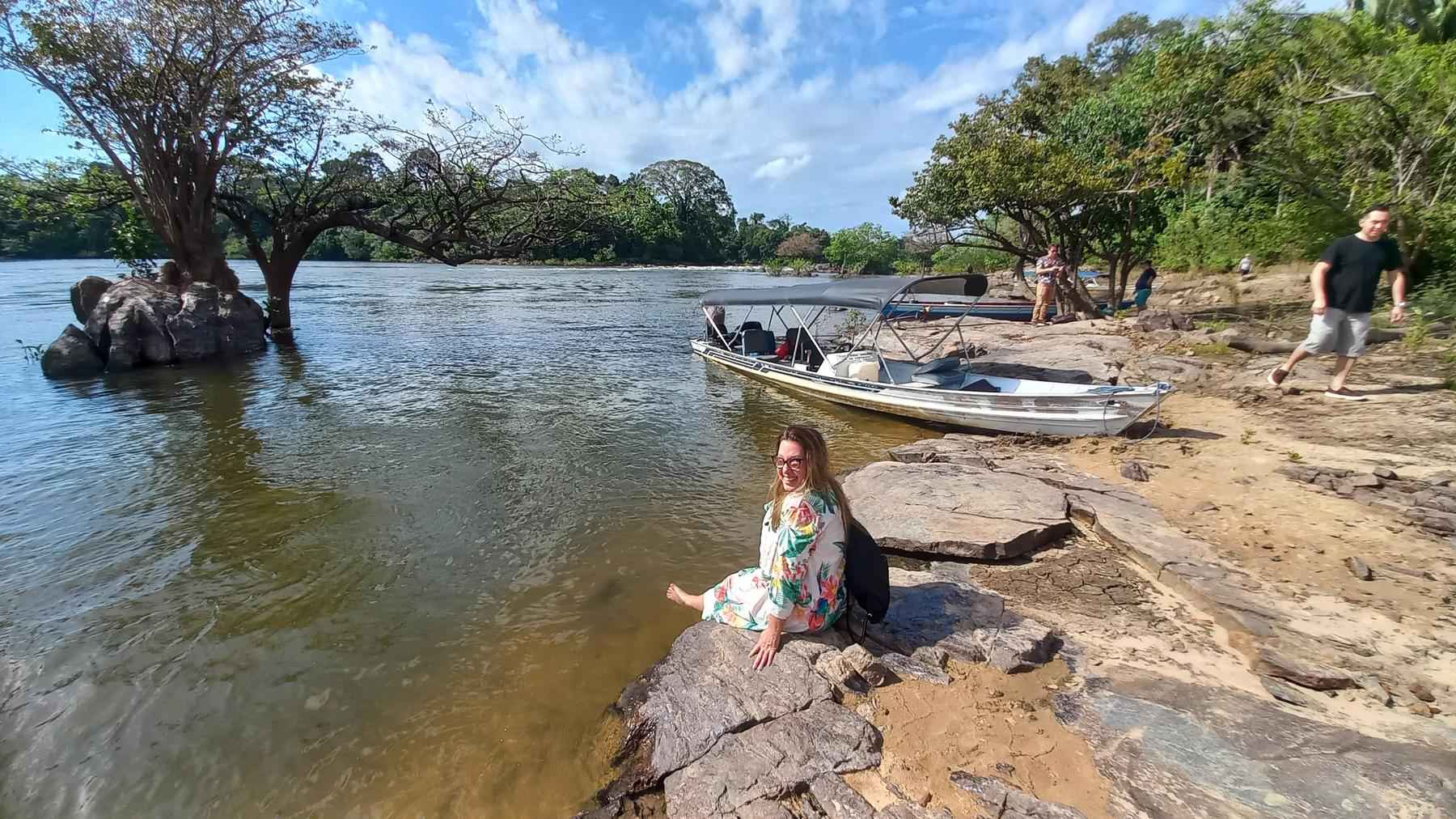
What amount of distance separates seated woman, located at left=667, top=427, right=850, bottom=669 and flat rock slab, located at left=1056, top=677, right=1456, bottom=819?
56.5 inches

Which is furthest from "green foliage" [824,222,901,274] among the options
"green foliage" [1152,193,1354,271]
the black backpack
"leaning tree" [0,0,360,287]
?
the black backpack

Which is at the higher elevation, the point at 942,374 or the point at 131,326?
the point at 942,374

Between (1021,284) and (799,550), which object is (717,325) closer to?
(799,550)

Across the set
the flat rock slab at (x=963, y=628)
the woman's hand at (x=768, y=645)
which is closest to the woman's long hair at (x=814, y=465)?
the woman's hand at (x=768, y=645)

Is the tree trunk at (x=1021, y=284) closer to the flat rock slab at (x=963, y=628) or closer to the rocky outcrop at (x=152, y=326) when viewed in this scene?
the flat rock slab at (x=963, y=628)

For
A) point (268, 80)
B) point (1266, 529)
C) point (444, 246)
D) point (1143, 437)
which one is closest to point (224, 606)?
point (1266, 529)

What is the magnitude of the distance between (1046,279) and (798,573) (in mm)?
17332

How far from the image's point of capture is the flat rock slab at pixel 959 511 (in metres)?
5.41

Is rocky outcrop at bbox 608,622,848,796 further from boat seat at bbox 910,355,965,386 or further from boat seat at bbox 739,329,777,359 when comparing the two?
boat seat at bbox 739,329,777,359

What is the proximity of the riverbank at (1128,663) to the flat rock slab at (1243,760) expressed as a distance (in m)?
0.01

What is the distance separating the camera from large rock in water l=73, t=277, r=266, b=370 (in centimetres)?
1505

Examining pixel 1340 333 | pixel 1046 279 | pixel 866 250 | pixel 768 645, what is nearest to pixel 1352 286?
pixel 1340 333

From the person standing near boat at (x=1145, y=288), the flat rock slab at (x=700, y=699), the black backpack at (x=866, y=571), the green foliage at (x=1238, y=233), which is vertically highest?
the green foliage at (x=1238, y=233)

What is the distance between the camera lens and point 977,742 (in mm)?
3221
